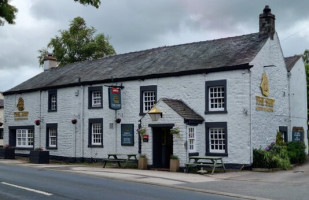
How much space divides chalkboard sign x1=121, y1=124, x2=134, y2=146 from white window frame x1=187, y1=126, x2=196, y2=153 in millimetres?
4563

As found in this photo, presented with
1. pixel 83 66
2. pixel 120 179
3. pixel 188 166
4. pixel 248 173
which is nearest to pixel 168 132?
pixel 188 166

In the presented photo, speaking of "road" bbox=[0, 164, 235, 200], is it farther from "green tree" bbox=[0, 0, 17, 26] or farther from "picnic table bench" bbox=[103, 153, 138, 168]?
"picnic table bench" bbox=[103, 153, 138, 168]

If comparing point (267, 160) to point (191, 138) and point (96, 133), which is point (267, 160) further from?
point (96, 133)

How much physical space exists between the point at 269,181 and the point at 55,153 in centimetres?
1759

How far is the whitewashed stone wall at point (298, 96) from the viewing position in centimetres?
2778

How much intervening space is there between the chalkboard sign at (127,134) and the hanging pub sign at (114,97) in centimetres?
127

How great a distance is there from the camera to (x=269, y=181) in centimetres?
1677

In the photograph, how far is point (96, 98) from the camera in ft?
92.1

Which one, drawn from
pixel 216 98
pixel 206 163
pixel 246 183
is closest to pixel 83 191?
pixel 246 183

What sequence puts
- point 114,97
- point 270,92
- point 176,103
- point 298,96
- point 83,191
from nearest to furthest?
point 83,191 → point 176,103 → point 270,92 → point 114,97 → point 298,96

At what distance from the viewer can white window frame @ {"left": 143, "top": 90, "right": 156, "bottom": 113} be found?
2512 centimetres

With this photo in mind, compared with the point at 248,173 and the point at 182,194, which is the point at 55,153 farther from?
the point at 182,194

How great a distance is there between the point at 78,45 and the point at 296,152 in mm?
32831

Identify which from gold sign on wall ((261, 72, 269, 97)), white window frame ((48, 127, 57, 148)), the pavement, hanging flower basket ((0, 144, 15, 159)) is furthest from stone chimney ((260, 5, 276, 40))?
hanging flower basket ((0, 144, 15, 159))
